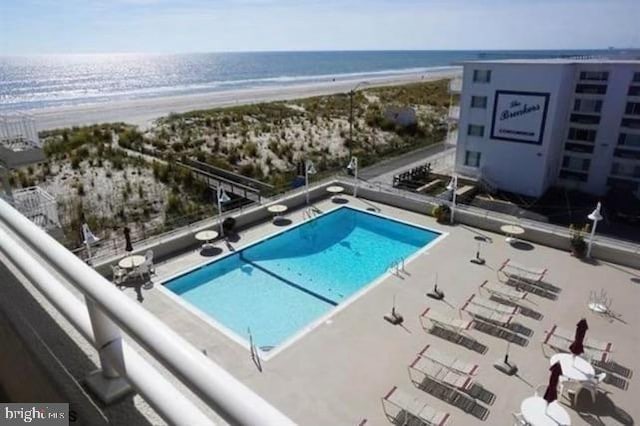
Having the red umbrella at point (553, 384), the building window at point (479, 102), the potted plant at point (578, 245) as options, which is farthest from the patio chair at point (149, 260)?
the building window at point (479, 102)

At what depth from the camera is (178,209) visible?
23969mm

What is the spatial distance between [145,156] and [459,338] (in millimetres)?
28098

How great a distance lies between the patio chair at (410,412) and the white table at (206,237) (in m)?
10.9

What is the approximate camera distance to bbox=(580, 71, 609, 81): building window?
2656 centimetres

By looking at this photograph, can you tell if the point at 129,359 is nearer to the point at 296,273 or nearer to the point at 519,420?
the point at 519,420

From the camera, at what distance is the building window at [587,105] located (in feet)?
88.9

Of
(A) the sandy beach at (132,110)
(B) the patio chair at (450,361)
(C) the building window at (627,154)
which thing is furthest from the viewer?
(A) the sandy beach at (132,110)

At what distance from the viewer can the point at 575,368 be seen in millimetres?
10617

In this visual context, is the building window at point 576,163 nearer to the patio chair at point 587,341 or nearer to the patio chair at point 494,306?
the patio chair at point 494,306

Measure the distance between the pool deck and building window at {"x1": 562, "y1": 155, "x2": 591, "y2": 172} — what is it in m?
13.3

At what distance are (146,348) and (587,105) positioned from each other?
106 ft

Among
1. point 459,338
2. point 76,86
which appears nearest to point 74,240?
point 459,338

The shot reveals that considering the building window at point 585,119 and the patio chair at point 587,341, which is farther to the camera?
the building window at point 585,119

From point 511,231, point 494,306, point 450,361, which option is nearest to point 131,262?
point 450,361
